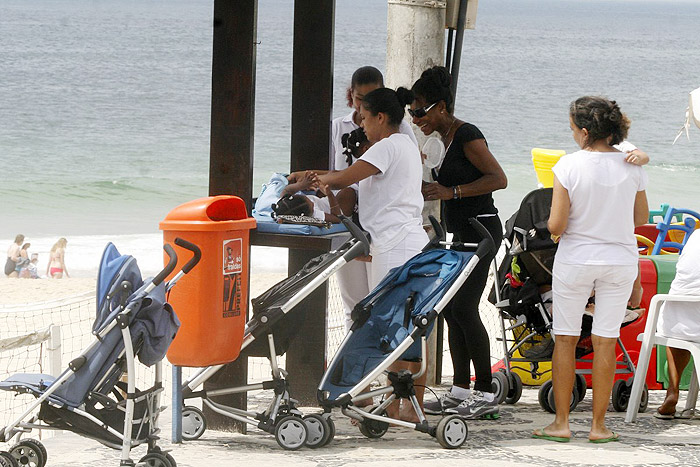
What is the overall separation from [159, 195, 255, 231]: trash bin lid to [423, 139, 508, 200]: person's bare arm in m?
1.04

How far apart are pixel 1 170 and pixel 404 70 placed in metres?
23.3

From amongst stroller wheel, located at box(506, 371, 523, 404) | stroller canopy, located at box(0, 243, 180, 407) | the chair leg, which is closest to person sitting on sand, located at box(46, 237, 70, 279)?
stroller wheel, located at box(506, 371, 523, 404)

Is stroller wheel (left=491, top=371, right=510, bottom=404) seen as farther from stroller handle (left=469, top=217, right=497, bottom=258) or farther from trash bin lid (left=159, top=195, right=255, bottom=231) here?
trash bin lid (left=159, top=195, right=255, bottom=231)

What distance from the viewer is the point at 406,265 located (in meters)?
4.93

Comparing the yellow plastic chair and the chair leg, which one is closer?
the chair leg

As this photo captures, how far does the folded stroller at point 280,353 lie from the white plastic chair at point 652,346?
1522 millimetres

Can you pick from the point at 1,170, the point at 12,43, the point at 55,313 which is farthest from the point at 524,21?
the point at 55,313

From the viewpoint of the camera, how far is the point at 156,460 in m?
4.21

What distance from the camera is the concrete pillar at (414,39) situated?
20.8 feet

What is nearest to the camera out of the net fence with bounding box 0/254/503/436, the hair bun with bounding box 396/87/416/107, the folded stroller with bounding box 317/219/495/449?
the folded stroller with bounding box 317/219/495/449

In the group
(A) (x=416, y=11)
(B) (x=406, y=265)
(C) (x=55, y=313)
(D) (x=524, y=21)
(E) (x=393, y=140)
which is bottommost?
(C) (x=55, y=313)

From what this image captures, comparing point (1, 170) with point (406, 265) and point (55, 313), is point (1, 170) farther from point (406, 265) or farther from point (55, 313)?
point (406, 265)

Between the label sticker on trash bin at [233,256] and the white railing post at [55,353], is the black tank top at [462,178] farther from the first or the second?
the white railing post at [55,353]

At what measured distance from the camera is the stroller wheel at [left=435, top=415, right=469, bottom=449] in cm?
479
